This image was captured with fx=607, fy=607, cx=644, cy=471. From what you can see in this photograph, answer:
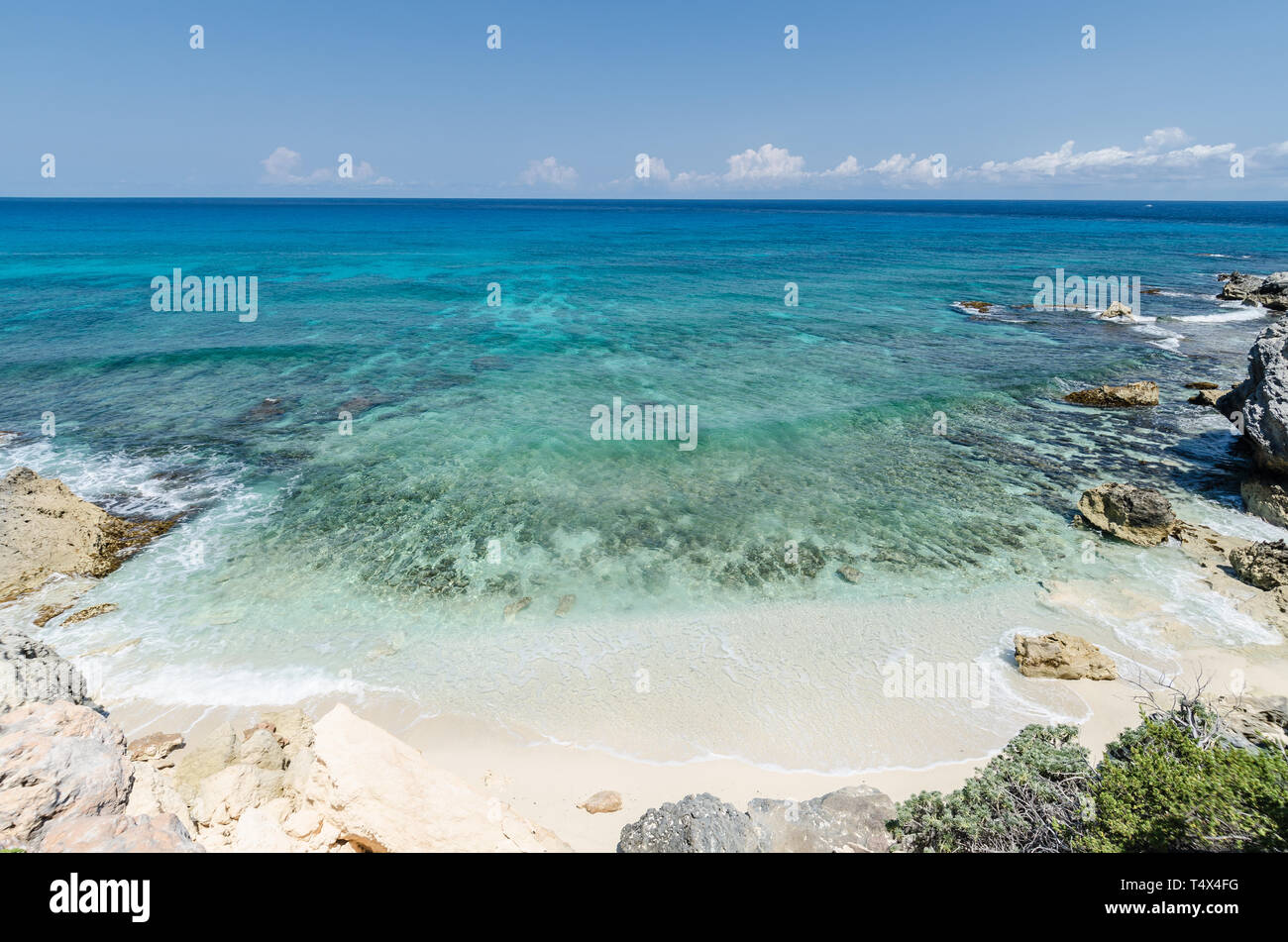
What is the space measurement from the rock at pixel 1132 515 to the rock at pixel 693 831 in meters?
14.9

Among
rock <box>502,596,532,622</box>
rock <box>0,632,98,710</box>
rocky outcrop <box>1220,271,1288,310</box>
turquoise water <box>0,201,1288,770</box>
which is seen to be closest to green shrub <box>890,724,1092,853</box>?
turquoise water <box>0,201,1288,770</box>

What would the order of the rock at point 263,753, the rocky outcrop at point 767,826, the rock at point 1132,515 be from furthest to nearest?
the rock at point 1132,515, the rock at point 263,753, the rocky outcrop at point 767,826

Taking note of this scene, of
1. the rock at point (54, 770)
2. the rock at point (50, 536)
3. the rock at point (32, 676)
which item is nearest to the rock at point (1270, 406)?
the rock at point (54, 770)

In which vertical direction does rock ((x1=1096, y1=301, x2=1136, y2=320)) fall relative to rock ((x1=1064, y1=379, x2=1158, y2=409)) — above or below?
above

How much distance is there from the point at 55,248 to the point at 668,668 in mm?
108791

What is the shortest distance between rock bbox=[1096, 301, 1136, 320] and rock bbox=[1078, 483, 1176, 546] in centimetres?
3507

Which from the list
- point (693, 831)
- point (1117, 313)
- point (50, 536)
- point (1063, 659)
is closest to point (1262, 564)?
point (1063, 659)

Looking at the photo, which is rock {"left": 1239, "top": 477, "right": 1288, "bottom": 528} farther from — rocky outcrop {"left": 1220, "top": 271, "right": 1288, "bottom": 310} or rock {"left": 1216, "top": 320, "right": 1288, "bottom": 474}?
rocky outcrop {"left": 1220, "top": 271, "right": 1288, "bottom": 310}

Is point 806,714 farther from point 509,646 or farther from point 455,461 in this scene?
point 455,461

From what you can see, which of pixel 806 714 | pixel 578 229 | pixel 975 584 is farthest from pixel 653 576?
pixel 578 229

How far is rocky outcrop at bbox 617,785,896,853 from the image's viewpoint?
811 centimetres

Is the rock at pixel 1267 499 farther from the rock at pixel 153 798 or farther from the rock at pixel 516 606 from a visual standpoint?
the rock at pixel 153 798

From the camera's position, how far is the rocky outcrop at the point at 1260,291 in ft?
153

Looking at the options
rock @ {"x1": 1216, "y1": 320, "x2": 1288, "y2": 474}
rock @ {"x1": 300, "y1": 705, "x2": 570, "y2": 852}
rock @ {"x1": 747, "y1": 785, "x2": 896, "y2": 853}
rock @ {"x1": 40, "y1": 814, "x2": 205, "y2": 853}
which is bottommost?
rock @ {"x1": 747, "y1": 785, "x2": 896, "y2": 853}
